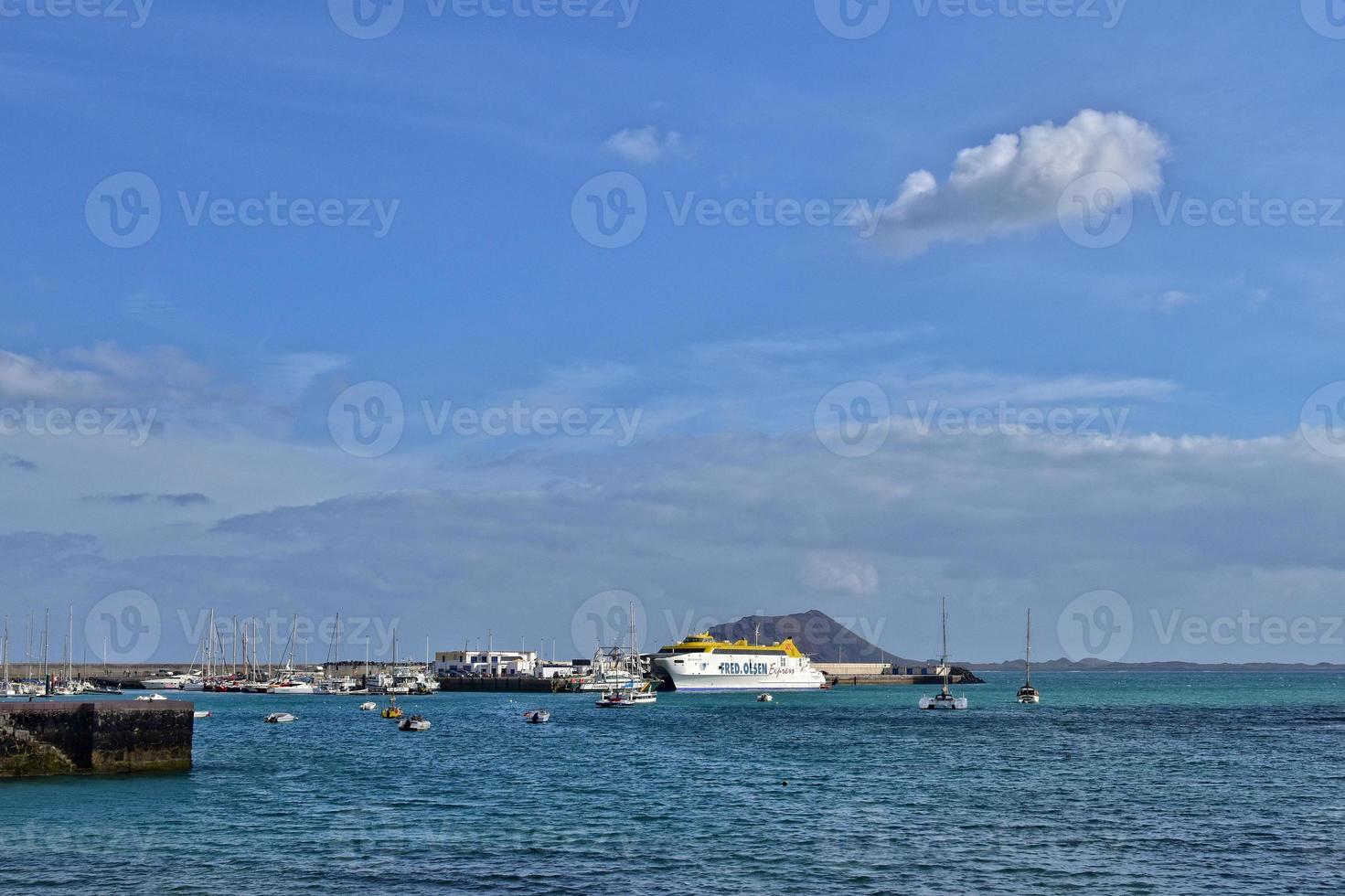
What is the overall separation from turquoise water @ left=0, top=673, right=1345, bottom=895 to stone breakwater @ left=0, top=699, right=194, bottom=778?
1.41 meters

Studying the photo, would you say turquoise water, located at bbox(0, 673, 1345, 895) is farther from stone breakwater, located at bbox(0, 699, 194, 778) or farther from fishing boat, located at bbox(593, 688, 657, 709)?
fishing boat, located at bbox(593, 688, 657, 709)

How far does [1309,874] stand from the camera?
34.7 meters

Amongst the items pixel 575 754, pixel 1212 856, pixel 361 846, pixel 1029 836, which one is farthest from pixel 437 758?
pixel 1212 856

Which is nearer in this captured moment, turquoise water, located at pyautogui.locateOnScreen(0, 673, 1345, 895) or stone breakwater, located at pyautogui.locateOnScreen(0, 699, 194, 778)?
turquoise water, located at pyautogui.locateOnScreen(0, 673, 1345, 895)

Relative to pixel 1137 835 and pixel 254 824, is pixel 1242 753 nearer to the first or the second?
pixel 1137 835

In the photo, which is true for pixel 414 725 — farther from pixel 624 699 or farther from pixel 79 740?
pixel 624 699

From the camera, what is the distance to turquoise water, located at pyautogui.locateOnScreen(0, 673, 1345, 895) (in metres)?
34.2

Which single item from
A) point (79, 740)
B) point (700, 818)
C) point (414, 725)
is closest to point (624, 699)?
point (414, 725)

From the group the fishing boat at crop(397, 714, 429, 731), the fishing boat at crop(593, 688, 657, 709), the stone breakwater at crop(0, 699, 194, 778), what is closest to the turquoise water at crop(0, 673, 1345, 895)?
the stone breakwater at crop(0, 699, 194, 778)

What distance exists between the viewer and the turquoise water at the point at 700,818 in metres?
34.2

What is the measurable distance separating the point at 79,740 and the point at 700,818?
26.3m

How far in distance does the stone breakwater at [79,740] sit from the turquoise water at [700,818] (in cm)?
141

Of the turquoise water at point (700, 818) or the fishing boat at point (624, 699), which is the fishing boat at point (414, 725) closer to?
the turquoise water at point (700, 818)

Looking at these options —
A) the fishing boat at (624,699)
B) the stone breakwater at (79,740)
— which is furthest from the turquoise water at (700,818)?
the fishing boat at (624,699)
